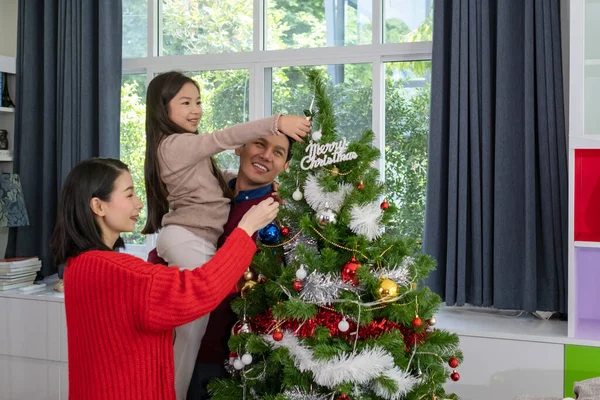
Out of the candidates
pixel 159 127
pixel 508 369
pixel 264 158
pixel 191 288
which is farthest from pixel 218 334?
pixel 508 369

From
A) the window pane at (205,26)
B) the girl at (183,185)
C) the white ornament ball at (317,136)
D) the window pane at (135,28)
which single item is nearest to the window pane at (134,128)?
the window pane at (135,28)

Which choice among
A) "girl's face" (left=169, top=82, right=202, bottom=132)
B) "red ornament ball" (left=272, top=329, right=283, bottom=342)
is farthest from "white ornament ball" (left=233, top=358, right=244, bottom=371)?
"girl's face" (left=169, top=82, right=202, bottom=132)

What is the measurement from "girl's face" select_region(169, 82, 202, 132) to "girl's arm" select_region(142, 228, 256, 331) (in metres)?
0.64

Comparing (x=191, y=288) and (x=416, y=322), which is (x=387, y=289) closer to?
(x=416, y=322)

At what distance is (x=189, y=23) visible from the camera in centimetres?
389

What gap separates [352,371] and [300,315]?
0.17 metres

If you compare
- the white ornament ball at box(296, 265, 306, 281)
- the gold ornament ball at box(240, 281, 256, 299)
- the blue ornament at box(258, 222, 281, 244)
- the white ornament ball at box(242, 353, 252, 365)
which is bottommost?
the white ornament ball at box(242, 353, 252, 365)

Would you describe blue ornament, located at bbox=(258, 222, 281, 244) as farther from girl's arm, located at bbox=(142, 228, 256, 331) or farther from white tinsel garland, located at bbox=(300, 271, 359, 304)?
white tinsel garland, located at bbox=(300, 271, 359, 304)

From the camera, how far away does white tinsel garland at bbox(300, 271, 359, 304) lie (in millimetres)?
1729

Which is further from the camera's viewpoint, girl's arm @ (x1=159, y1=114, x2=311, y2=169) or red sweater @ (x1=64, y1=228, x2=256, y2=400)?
girl's arm @ (x1=159, y1=114, x2=311, y2=169)

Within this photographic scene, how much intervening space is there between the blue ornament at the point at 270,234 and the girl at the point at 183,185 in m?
0.37

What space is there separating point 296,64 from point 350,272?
2.08m

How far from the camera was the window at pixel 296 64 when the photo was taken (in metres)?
3.42

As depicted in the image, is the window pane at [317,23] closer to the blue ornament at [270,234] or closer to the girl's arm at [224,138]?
the girl's arm at [224,138]
